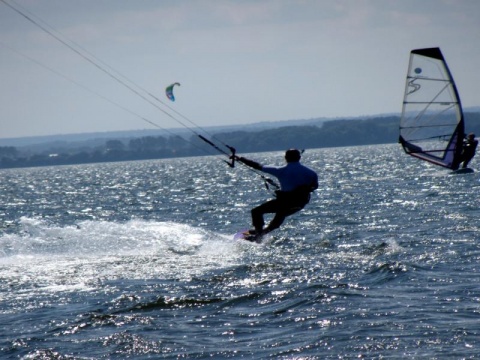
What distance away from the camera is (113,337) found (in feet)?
28.7

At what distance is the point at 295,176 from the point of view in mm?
13953

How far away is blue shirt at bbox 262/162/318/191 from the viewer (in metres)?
13.9

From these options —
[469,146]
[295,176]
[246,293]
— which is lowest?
[246,293]

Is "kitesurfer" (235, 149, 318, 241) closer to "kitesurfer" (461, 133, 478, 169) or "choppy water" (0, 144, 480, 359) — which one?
"choppy water" (0, 144, 480, 359)

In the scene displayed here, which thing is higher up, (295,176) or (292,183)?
(295,176)

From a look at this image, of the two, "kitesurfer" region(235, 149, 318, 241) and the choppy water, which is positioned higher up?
"kitesurfer" region(235, 149, 318, 241)

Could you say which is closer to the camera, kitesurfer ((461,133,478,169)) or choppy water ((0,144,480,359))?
choppy water ((0,144,480,359))

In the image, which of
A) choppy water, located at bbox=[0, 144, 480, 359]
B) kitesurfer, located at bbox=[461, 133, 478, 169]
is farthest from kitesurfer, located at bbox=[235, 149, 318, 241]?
kitesurfer, located at bbox=[461, 133, 478, 169]

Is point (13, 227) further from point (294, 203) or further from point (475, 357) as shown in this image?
point (475, 357)

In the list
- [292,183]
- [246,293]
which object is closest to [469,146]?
[292,183]

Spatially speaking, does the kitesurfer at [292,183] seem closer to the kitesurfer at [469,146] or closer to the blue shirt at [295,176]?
the blue shirt at [295,176]

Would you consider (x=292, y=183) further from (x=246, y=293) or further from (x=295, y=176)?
(x=246, y=293)

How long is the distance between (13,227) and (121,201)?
1419cm

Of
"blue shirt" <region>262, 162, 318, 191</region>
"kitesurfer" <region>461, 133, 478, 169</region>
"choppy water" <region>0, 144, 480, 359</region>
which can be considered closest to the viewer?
"choppy water" <region>0, 144, 480, 359</region>
